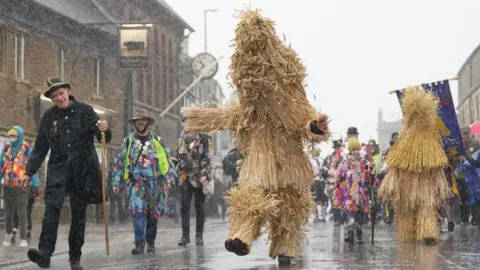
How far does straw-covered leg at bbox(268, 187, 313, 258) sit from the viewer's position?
417 inches

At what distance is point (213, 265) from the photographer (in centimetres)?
1105

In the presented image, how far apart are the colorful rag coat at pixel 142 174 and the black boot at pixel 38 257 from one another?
345 cm

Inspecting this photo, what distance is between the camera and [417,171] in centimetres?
1480

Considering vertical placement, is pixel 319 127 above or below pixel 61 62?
below

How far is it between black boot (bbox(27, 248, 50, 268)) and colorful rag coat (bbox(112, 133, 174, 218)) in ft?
11.3

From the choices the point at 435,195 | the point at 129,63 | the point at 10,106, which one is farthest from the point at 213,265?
the point at 129,63

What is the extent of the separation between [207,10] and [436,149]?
145ft

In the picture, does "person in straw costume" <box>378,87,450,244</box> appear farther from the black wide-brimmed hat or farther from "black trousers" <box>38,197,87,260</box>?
the black wide-brimmed hat

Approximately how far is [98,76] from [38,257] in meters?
26.0

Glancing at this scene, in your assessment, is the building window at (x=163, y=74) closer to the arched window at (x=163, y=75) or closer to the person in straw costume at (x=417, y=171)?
the arched window at (x=163, y=75)

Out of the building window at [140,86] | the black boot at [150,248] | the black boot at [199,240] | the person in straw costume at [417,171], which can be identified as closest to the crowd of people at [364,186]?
the person in straw costume at [417,171]

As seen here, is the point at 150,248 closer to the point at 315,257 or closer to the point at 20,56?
the point at 315,257

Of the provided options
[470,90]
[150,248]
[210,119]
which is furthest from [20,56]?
[470,90]

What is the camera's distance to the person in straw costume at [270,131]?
10.2m
